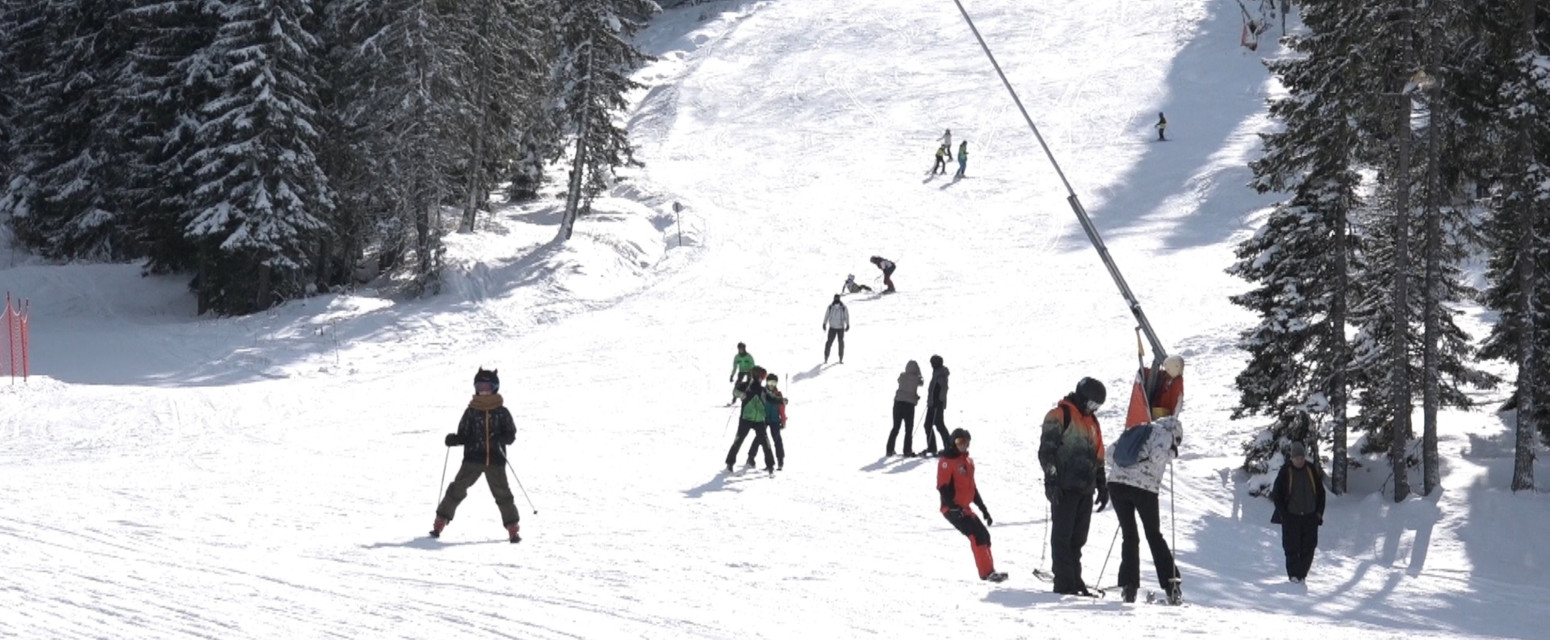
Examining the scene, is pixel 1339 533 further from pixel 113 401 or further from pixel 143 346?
pixel 143 346

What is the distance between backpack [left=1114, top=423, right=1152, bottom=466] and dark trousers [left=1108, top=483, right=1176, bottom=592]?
0.21 metres

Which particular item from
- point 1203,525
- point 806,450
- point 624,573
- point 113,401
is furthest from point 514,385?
point 624,573

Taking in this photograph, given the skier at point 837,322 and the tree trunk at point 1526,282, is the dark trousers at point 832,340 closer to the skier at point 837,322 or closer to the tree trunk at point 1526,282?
the skier at point 837,322

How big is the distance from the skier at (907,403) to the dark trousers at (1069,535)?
8.75m

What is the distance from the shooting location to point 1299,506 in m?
13.5

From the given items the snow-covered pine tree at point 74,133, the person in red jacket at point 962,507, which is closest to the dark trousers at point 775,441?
the person in red jacket at point 962,507

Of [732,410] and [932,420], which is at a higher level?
[932,420]

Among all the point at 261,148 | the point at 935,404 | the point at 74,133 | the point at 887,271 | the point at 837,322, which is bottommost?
the point at 935,404

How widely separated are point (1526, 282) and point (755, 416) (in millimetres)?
10545

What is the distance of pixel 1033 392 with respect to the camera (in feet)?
84.0

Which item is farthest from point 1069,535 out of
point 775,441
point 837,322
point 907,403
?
point 837,322

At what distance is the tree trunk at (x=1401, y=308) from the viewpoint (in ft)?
60.5

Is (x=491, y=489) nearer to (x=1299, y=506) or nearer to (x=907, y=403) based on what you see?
(x=1299, y=506)

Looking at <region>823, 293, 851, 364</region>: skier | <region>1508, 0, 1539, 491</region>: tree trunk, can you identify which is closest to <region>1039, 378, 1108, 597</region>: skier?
<region>1508, 0, 1539, 491</region>: tree trunk
